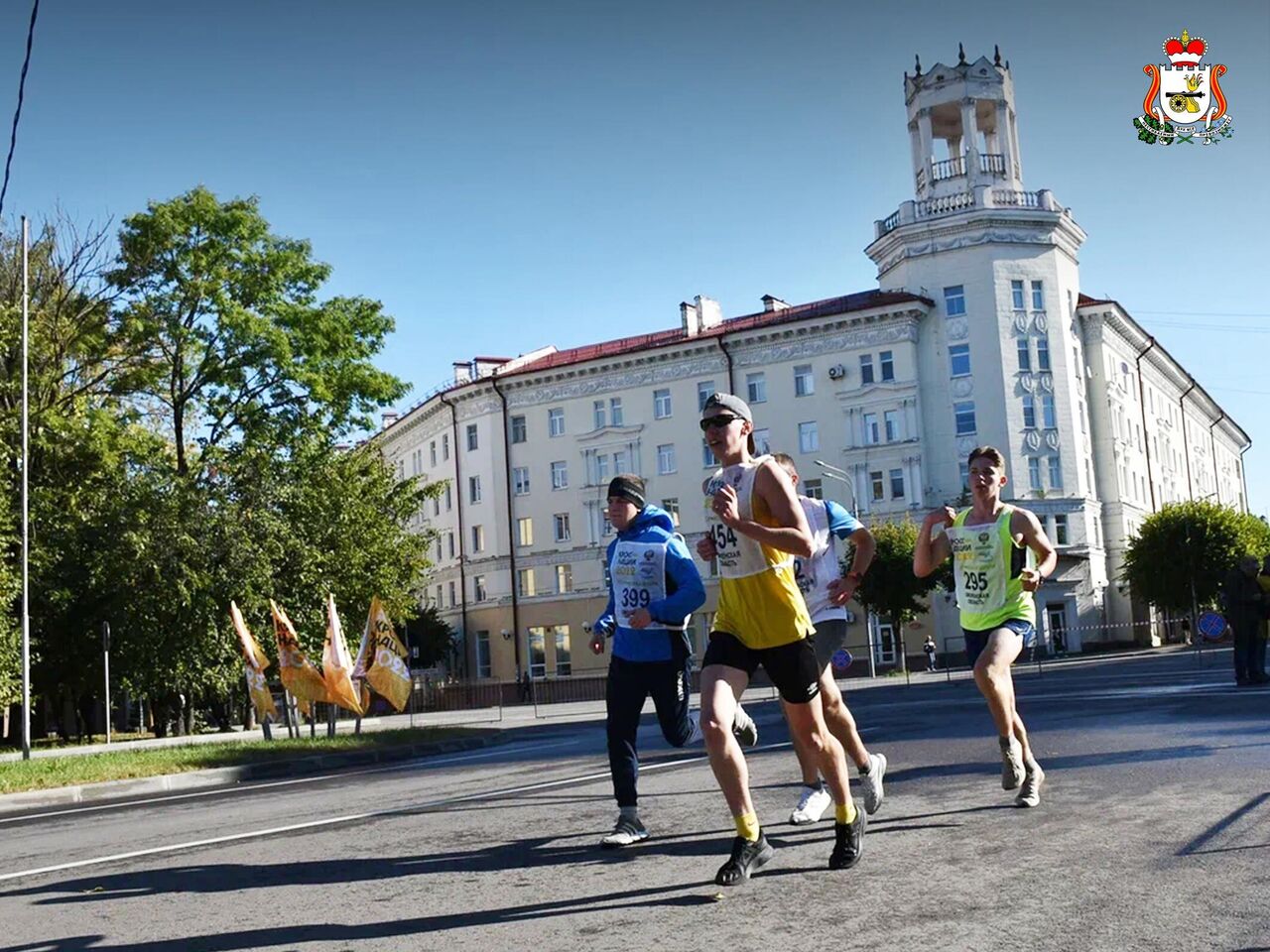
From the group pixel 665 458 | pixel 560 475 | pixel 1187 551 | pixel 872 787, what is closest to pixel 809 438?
pixel 665 458

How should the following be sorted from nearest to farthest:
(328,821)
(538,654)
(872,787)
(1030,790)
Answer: (872,787)
(1030,790)
(328,821)
(538,654)

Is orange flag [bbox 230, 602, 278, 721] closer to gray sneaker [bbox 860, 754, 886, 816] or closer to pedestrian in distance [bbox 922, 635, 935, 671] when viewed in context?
gray sneaker [bbox 860, 754, 886, 816]

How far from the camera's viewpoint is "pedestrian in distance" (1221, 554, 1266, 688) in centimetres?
1828

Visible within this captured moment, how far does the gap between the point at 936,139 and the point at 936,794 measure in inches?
2364

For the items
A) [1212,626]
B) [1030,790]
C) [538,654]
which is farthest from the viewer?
[538,654]

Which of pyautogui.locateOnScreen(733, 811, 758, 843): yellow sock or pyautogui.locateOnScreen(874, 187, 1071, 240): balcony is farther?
pyautogui.locateOnScreen(874, 187, 1071, 240): balcony

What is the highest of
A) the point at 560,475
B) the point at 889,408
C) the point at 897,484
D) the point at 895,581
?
the point at 889,408

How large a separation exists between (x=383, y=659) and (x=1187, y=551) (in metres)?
45.9

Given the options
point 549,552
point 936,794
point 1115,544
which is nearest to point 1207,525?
point 1115,544

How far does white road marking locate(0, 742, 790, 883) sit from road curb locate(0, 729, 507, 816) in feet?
20.8

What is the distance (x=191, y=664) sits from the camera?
33.8 meters

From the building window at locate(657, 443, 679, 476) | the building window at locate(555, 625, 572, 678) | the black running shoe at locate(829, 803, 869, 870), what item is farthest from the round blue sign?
the building window at locate(555, 625, 572, 678)

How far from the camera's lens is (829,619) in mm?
7609

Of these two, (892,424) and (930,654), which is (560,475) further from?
(930,654)
